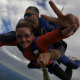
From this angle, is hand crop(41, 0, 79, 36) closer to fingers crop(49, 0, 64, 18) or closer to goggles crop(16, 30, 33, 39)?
fingers crop(49, 0, 64, 18)

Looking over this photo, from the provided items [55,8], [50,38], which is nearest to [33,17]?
[50,38]

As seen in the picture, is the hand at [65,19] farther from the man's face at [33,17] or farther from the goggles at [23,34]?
the man's face at [33,17]

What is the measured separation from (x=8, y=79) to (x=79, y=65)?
179 ft

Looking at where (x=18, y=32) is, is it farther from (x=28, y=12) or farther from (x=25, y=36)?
(x=28, y=12)

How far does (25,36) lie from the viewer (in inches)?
35.5

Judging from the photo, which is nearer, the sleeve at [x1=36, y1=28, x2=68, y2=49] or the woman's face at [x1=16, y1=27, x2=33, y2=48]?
the sleeve at [x1=36, y1=28, x2=68, y2=49]

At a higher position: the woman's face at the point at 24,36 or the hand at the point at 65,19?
the woman's face at the point at 24,36

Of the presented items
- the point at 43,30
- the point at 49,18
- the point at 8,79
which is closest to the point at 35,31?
the point at 43,30

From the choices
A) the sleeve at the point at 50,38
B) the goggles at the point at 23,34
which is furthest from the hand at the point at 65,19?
the goggles at the point at 23,34

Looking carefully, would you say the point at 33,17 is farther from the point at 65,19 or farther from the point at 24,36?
the point at 65,19

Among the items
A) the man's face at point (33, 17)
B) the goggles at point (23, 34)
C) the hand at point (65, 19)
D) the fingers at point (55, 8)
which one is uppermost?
the man's face at point (33, 17)

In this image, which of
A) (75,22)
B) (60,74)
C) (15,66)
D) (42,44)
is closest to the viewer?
(75,22)

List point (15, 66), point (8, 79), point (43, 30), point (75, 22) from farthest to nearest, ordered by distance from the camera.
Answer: point (15, 66) → point (8, 79) → point (43, 30) → point (75, 22)

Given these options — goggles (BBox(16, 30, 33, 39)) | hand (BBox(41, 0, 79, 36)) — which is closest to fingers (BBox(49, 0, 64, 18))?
hand (BBox(41, 0, 79, 36))
